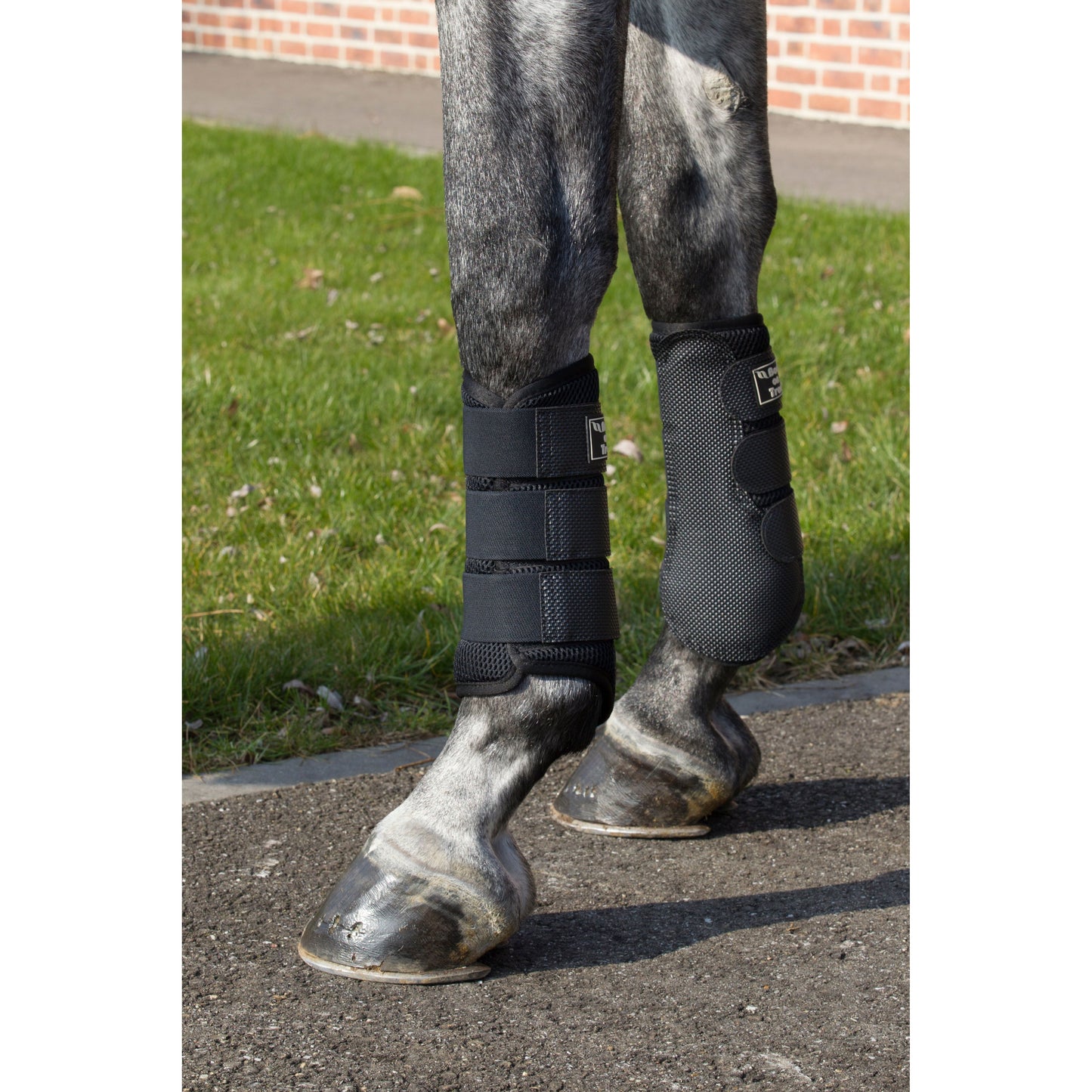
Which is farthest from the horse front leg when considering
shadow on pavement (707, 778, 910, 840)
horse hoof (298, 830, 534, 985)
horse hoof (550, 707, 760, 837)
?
horse hoof (298, 830, 534, 985)

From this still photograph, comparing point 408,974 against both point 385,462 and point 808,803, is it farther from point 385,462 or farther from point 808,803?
point 385,462

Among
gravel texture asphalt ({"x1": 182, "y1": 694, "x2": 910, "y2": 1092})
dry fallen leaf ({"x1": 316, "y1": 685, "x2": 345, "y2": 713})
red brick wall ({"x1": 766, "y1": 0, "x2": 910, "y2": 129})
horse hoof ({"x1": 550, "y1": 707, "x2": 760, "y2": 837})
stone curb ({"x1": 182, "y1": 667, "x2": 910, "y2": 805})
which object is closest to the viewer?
gravel texture asphalt ({"x1": 182, "y1": 694, "x2": 910, "y2": 1092})

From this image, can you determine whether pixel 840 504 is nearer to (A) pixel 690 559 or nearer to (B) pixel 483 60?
(A) pixel 690 559

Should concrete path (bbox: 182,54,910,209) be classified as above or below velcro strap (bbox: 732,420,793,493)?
above

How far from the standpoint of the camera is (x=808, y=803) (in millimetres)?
2533

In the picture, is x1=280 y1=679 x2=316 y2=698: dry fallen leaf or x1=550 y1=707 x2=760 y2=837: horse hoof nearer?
x1=550 y1=707 x2=760 y2=837: horse hoof

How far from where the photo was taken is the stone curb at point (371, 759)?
2.57 meters

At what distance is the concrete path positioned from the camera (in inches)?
336

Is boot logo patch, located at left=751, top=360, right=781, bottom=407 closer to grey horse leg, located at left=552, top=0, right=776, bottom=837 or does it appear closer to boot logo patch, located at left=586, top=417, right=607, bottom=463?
grey horse leg, located at left=552, top=0, right=776, bottom=837

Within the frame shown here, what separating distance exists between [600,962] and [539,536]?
0.55 meters

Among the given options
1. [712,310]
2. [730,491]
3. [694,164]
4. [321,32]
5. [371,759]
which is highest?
[321,32]

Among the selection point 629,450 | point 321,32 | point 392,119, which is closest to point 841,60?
point 392,119

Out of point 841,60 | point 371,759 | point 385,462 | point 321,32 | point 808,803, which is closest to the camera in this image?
point 808,803

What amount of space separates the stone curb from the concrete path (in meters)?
4.89
